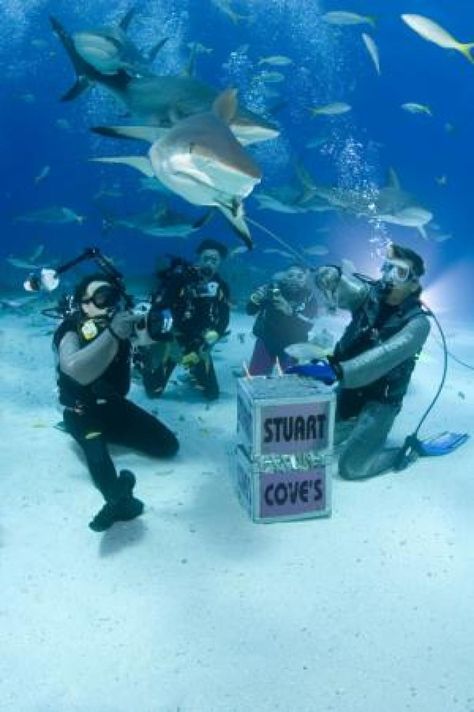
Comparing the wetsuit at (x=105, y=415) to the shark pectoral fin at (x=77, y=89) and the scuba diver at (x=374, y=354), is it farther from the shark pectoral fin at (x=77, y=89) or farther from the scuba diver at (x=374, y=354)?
the shark pectoral fin at (x=77, y=89)

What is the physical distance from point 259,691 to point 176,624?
56 cm

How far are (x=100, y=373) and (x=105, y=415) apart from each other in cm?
102

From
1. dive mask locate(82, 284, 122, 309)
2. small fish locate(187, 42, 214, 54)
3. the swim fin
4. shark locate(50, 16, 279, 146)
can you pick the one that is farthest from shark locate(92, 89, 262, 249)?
small fish locate(187, 42, 214, 54)

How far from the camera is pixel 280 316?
6555mm

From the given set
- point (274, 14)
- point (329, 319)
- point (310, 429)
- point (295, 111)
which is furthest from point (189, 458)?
point (274, 14)

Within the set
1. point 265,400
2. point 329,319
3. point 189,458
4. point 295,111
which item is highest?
point 265,400

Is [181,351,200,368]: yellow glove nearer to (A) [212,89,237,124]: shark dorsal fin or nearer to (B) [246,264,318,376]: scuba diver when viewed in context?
(B) [246,264,318,376]: scuba diver

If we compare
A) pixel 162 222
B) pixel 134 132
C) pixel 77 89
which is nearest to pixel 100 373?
pixel 134 132

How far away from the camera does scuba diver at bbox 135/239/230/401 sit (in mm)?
5543

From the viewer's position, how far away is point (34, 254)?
11.2 meters

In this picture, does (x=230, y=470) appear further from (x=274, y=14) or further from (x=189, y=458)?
(x=274, y=14)

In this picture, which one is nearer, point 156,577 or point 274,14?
point 156,577

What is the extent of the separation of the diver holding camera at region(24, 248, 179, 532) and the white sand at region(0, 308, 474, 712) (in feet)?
0.63

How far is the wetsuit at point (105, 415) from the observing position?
380 centimetres
